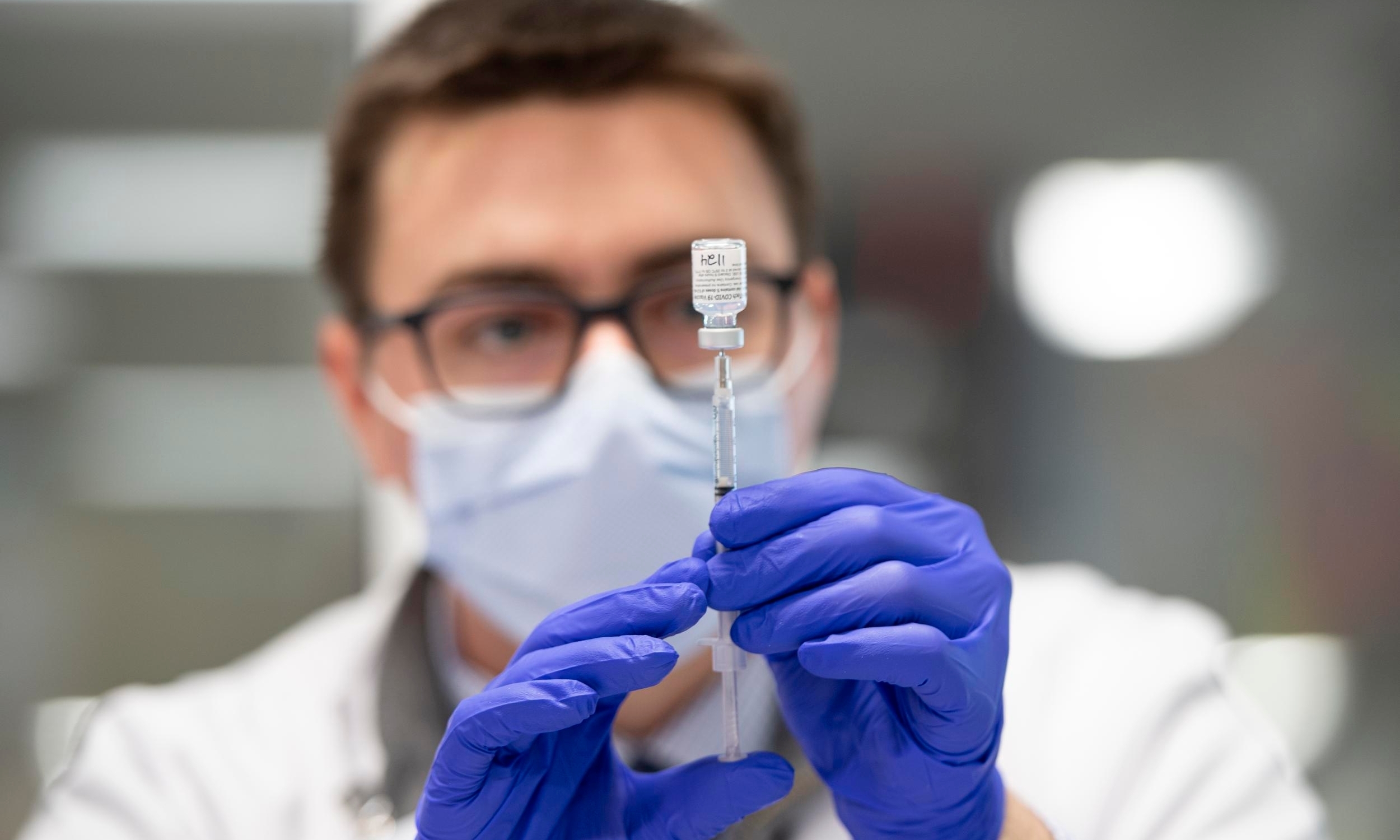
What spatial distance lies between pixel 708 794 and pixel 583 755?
12 cm

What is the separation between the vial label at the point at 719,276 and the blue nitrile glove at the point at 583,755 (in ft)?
0.67

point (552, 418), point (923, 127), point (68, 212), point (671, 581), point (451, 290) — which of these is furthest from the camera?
point (68, 212)

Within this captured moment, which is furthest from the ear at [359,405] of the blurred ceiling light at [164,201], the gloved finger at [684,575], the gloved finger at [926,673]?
the blurred ceiling light at [164,201]

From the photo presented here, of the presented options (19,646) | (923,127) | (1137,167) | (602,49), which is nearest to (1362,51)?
(1137,167)

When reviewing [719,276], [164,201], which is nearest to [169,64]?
[164,201]

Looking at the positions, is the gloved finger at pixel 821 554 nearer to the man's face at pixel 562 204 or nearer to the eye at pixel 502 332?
the man's face at pixel 562 204

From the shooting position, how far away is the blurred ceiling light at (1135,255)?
2195mm

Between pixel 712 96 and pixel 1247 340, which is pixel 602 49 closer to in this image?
pixel 712 96

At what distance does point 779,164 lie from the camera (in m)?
1.39

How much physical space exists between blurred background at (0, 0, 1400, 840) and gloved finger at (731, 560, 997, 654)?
142 centimetres

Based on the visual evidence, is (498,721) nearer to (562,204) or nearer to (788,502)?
(788,502)

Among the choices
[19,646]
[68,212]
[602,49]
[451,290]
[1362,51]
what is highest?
[1362,51]

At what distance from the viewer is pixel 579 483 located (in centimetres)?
100

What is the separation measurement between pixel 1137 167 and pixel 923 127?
51 cm
